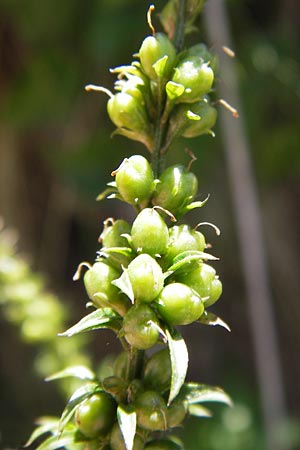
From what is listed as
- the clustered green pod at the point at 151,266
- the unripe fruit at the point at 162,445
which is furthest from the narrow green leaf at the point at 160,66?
the unripe fruit at the point at 162,445

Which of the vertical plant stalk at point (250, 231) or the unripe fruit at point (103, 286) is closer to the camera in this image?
the unripe fruit at point (103, 286)

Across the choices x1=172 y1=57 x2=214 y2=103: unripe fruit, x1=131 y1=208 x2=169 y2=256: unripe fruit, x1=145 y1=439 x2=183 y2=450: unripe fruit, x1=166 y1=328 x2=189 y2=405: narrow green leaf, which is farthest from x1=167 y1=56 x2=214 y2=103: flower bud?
x1=145 y1=439 x2=183 y2=450: unripe fruit

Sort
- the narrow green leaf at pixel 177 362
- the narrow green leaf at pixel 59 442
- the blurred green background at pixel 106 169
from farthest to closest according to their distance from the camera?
the blurred green background at pixel 106 169
the narrow green leaf at pixel 59 442
the narrow green leaf at pixel 177 362

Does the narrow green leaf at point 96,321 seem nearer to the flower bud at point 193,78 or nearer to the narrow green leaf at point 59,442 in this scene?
the narrow green leaf at point 59,442

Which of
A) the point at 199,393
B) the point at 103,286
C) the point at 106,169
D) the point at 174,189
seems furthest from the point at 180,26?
the point at 106,169

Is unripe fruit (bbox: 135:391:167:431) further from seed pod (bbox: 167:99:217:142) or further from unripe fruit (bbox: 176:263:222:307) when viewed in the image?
seed pod (bbox: 167:99:217:142)

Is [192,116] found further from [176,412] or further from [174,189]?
[176,412]

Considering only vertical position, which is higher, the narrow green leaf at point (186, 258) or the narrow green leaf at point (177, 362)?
the narrow green leaf at point (186, 258)
